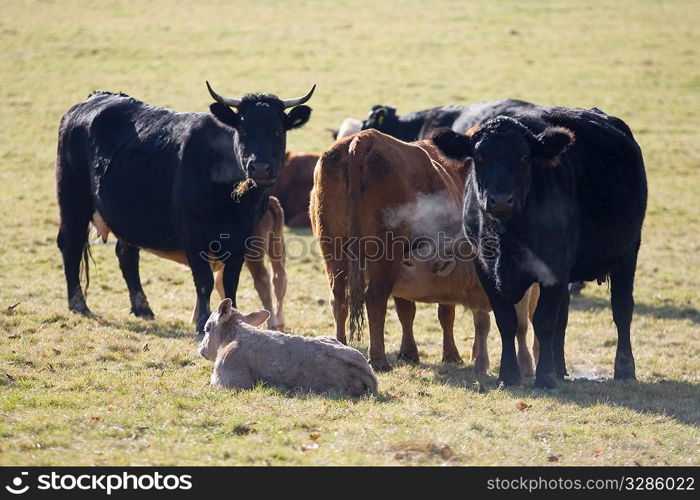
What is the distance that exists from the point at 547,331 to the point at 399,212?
1739 millimetres

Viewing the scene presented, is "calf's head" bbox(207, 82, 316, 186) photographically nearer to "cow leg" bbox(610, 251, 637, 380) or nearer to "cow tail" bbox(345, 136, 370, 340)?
"cow tail" bbox(345, 136, 370, 340)

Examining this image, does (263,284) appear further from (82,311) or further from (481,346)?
(481,346)

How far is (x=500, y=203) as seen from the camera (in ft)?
29.4

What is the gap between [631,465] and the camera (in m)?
7.24

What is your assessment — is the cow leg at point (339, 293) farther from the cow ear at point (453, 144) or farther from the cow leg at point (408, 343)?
the cow ear at point (453, 144)

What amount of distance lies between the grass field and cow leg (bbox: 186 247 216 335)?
0.35 metres

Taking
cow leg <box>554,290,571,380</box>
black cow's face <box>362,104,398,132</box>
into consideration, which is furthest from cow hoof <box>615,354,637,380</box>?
black cow's face <box>362,104,398,132</box>

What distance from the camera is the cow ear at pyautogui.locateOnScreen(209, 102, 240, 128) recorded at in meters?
11.2

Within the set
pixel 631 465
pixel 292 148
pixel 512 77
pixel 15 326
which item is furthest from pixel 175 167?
pixel 512 77

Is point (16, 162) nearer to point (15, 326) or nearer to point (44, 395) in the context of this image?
point (15, 326)

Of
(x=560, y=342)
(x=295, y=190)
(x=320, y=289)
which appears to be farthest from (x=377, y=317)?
(x=295, y=190)

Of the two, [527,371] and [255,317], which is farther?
[527,371]

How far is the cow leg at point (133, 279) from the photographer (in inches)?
511

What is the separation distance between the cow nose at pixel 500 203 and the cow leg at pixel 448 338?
7.08ft
